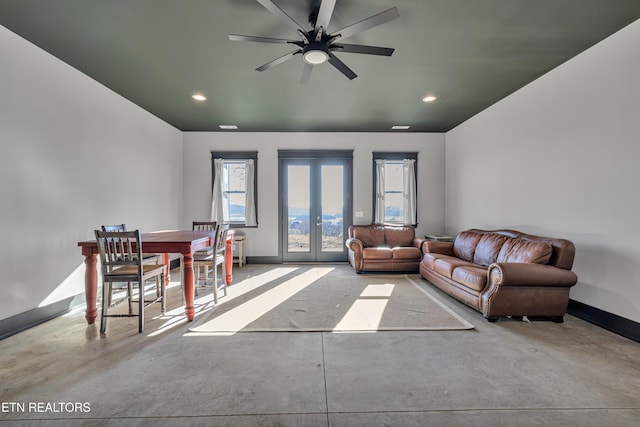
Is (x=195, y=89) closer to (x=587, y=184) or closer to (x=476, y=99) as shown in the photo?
(x=476, y=99)

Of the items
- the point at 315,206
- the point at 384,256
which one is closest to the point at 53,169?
the point at 315,206

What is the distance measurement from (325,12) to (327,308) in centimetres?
298

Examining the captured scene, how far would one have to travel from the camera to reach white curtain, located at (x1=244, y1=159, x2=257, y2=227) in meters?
5.93

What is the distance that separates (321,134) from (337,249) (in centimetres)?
260

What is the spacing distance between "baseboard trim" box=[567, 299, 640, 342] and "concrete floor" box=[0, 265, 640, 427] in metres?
0.10

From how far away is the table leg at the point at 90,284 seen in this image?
2824mm

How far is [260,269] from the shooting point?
5465 millimetres

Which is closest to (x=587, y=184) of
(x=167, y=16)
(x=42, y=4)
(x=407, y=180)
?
(x=407, y=180)

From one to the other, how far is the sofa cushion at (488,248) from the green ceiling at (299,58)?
2143 millimetres

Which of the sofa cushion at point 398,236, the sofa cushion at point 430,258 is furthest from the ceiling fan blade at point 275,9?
the sofa cushion at point 398,236

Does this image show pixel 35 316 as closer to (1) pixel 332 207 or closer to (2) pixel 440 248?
(1) pixel 332 207

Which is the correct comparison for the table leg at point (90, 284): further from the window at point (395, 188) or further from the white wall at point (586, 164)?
the white wall at point (586, 164)

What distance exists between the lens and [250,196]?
19.5ft

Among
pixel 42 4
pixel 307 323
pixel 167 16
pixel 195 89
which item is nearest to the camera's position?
pixel 42 4
